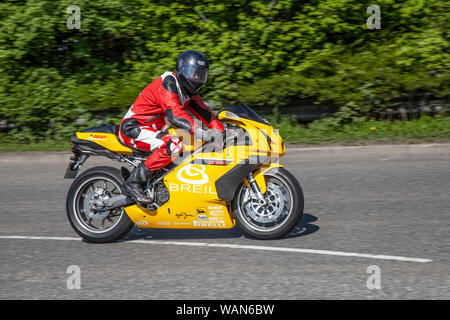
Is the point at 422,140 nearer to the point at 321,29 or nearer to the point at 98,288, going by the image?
the point at 321,29

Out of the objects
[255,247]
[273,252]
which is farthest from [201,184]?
[273,252]

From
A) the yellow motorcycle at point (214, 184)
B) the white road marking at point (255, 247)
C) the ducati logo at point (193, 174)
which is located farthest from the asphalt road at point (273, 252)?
the ducati logo at point (193, 174)

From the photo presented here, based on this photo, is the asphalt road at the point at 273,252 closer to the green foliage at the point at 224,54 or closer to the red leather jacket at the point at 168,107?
the red leather jacket at the point at 168,107

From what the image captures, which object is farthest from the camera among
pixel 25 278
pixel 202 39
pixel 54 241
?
pixel 202 39

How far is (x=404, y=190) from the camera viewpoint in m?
8.66

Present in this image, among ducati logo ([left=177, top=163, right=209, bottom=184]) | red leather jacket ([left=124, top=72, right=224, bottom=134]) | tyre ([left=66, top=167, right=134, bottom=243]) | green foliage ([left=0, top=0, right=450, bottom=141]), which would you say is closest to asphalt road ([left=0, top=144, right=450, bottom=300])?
tyre ([left=66, top=167, right=134, bottom=243])

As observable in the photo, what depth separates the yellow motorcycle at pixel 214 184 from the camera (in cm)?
648

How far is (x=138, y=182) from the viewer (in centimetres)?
671

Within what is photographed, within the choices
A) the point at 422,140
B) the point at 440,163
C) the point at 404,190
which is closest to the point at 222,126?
the point at 404,190

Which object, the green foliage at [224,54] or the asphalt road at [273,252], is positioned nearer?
the asphalt road at [273,252]

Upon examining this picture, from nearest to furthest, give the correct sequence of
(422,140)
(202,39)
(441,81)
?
1. (422,140)
2. (441,81)
3. (202,39)

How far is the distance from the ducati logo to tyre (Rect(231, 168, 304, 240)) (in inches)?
15.4

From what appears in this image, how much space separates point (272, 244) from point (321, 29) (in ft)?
30.7

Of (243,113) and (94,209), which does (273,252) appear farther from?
(94,209)
